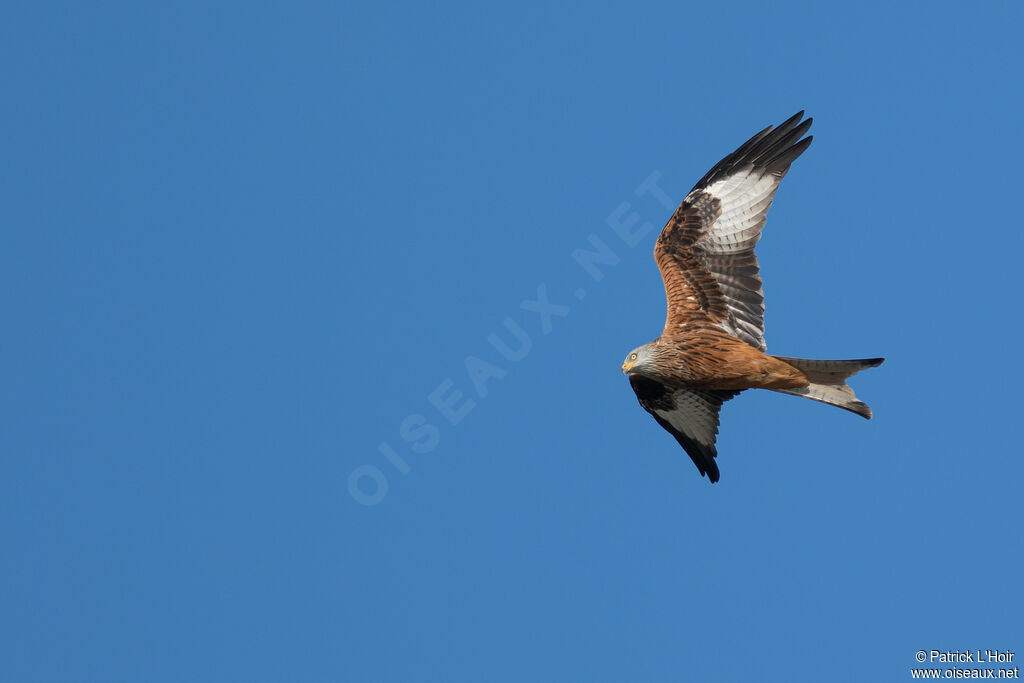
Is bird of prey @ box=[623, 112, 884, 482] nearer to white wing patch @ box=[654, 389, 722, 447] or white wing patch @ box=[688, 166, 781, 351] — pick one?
white wing patch @ box=[688, 166, 781, 351]

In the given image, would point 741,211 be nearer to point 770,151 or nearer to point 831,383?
point 770,151

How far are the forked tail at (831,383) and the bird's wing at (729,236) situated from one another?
746 mm

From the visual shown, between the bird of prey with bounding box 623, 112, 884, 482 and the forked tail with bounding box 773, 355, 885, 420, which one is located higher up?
the bird of prey with bounding box 623, 112, 884, 482

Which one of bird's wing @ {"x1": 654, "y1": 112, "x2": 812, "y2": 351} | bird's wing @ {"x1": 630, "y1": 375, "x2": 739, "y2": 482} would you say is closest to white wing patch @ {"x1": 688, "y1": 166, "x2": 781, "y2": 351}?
bird's wing @ {"x1": 654, "y1": 112, "x2": 812, "y2": 351}

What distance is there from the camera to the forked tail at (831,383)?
11.5 meters

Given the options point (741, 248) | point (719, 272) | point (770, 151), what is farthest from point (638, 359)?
point (770, 151)

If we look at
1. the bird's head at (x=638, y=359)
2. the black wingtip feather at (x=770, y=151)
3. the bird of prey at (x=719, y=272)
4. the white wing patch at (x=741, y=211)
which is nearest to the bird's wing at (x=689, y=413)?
the bird of prey at (x=719, y=272)

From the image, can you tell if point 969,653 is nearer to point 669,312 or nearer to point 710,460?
point 710,460

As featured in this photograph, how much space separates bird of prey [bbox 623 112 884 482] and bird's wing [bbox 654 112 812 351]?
0.01 m

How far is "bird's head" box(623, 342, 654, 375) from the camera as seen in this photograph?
40.2 ft

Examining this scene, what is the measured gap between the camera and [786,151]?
12.4m

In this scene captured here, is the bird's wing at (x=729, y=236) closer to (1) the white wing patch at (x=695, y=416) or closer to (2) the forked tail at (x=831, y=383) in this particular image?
(2) the forked tail at (x=831, y=383)

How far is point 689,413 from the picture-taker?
13984 mm

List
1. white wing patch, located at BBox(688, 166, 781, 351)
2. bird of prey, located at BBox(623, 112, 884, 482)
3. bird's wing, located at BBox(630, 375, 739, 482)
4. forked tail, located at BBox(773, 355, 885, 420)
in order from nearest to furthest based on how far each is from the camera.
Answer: forked tail, located at BBox(773, 355, 885, 420) → bird of prey, located at BBox(623, 112, 884, 482) → white wing patch, located at BBox(688, 166, 781, 351) → bird's wing, located at BBox(630, 375, 739, 482)
